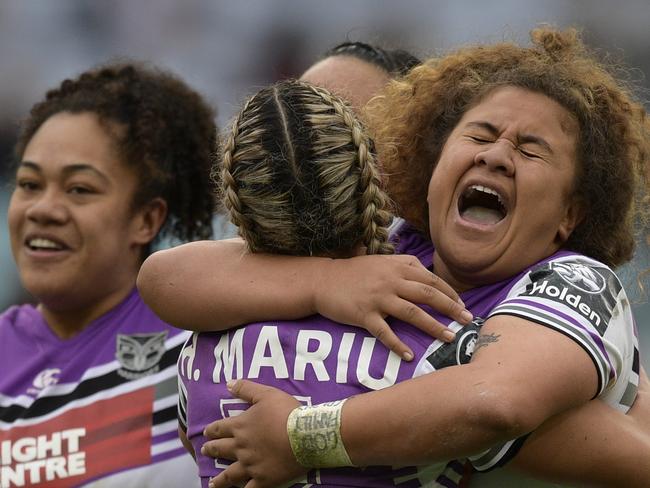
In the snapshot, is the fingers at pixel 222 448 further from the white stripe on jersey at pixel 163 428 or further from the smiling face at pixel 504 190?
the white stripe on jersey at pixel 163 428

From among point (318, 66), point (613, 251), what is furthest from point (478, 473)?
point (318, 66)

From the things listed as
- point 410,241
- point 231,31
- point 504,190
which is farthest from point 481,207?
point 231,31

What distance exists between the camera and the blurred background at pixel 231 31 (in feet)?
24.9

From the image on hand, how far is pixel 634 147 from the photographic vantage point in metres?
2.66

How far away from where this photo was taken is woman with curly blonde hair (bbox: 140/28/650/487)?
77.6 inches

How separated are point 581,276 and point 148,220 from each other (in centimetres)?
189

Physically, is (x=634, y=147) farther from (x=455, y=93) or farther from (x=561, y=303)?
→ (x=561, y=303)

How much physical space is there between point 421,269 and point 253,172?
1.21 ft

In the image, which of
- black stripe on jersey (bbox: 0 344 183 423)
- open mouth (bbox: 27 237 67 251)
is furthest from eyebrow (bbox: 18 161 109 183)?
black stripe on jersey (bbox: 0 344 183 423)

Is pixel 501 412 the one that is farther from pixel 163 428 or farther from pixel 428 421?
pixel 163 428

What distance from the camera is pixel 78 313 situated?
3.66m

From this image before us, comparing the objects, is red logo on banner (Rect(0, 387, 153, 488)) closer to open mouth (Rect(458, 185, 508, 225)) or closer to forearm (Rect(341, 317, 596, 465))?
open mouth (Rect(458, 185, 508, 225))

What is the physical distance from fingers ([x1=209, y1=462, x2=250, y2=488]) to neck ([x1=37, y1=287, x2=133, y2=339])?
151 cm

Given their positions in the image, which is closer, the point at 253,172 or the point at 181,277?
the point at 253,172
